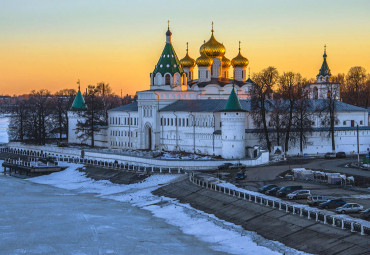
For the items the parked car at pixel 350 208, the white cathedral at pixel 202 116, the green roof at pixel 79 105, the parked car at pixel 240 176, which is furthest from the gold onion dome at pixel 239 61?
the parked car at pixel 350 208

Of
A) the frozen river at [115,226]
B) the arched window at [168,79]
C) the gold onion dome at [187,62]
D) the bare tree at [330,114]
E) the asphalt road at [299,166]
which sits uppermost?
the gold onion dome at [187,62]

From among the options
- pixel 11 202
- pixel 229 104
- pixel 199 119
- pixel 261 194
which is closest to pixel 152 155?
pixel 199 119

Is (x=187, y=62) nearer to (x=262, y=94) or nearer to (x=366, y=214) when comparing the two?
(x=262, y=94)

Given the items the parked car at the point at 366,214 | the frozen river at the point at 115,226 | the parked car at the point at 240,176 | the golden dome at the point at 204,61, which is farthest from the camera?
the golden dome at the point at 204,61

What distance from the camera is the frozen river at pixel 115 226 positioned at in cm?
3491

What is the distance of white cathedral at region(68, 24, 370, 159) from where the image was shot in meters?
62.8

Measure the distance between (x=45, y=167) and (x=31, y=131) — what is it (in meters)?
23.9

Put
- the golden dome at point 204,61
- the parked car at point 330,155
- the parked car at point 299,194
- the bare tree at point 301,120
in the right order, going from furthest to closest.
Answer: the golden dome at point 204,61 → the bare tree at point 301,120 → the parked car at point 330,155 → the parked car at point 299,194

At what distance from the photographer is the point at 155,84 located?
75.6m

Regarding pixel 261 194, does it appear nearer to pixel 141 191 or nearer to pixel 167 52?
pixel 141 191

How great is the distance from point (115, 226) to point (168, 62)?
122ft

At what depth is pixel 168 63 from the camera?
75.4 metres

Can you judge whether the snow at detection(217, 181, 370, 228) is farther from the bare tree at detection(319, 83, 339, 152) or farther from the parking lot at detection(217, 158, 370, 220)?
the bare tree at detection(319, 83, 339, 152)

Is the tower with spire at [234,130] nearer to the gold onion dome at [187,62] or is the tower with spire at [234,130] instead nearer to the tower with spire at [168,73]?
the tower with spire at [168,73]
